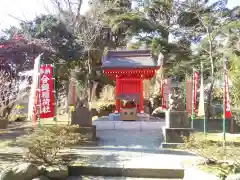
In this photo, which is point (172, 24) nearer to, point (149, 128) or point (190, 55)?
point (190, 55)

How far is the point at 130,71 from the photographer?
15727 millimetres

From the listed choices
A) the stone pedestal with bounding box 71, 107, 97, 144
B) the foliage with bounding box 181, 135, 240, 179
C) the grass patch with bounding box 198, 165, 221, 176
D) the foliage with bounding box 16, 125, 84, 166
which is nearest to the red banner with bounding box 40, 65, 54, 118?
the stone pedestal with bounding box 71, 107, 97, 144

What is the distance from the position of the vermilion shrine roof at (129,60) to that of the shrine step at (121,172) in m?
9.46

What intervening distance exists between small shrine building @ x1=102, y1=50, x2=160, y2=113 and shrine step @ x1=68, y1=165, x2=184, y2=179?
9168 mm

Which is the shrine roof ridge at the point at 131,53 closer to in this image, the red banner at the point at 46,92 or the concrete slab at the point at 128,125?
the concrete slab at the point at 128,125

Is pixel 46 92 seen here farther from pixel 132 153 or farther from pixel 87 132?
pixel 132 153

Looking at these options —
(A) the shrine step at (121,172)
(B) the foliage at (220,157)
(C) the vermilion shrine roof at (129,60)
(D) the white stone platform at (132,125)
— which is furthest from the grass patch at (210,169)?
(C) the vermilion shrine roof at (129,60)

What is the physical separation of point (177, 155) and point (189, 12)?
16388mm

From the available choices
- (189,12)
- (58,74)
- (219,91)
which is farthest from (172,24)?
(58,74)

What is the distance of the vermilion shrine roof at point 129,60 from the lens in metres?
15.7

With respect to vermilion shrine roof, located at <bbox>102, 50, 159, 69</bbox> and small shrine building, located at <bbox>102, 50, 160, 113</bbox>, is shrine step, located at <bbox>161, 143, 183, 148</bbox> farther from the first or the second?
vermilion shrine roof, located at <bbox>102, 50, 159, 69</bbox>

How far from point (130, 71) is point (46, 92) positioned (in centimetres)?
742

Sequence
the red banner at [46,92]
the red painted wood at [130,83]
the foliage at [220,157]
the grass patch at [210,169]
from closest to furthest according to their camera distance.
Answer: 1. the foliage at [220,157]
2. the grass patch at [210,169]
3. the red banner at [46,92]
4. the red painted wood at [130,83]

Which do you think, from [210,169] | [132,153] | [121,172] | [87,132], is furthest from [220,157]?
[87,132]
